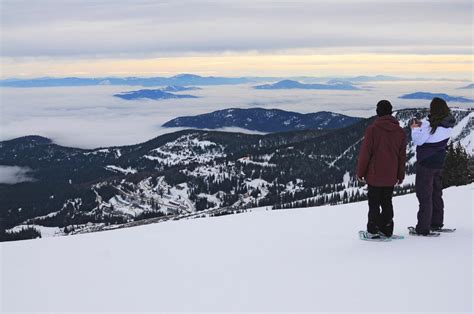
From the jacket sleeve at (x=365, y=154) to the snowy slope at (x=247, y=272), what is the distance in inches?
55.2

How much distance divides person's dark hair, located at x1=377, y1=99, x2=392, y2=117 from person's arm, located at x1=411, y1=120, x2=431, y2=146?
649mm

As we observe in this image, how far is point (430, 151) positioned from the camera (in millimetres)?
9195

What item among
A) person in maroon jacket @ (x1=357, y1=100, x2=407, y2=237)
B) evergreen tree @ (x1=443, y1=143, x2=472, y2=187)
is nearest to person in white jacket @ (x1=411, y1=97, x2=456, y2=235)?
person in maroon jacket @ (x1=357, y1=100, x2=407, y2=237)

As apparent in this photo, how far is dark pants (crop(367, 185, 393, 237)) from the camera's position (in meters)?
9.22

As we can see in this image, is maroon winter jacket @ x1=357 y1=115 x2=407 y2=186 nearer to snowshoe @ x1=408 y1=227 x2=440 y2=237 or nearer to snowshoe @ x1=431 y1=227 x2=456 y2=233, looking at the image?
snowshoe @ x1=408 y1=227 x2=440 y2=237

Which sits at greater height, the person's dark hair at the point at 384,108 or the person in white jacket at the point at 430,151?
the person's dark hair at the point at 384,108

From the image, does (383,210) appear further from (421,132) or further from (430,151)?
(421,132)

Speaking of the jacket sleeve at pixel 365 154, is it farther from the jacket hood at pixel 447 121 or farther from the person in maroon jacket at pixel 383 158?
the jacket hood at pixel 447 121

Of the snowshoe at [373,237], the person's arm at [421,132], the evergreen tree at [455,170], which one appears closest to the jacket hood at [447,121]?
the person's arm at [421,132]

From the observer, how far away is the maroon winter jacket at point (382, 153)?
8953 mm

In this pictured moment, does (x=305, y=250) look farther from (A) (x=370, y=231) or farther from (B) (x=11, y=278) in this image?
(B) (x=11, y=278)

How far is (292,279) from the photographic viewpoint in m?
7.27

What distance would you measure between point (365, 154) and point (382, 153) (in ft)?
1.03

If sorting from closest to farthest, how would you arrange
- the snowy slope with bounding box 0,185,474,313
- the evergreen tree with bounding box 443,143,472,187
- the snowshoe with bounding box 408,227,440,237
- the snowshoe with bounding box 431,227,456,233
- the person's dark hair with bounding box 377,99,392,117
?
the snowy slope with bounding box 0,185,474,313
the person's dark hair with bounding box 377,99,392,117
the snowshoe with bounding box 408,227,440,237
the snowshoe with bounding box 431,227,456,233
the evergreen tree with bounding box 443,143,472,187
